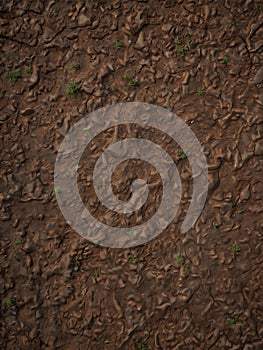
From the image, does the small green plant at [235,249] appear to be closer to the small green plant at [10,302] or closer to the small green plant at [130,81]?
the small green plant at [130,81]

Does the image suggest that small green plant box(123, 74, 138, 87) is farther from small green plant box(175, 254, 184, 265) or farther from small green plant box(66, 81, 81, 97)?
small green plant box(175, 254, 184, 265)

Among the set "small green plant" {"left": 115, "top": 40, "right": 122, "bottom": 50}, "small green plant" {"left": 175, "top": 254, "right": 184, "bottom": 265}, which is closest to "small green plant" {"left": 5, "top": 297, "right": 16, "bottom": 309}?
"small green plant" {"left": 175, "top": 254, "right": 184, "bottom": 265}

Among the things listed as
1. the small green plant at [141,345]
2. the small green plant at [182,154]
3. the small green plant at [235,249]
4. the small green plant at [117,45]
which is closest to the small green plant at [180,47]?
the small green plant at [117,45]

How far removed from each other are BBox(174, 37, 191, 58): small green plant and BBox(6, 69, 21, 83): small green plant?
94 cm

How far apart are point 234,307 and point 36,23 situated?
6.53 feet

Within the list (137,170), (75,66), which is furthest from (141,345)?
(75,66)

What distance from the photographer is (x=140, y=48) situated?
2.57 meters

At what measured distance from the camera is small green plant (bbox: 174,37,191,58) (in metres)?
2.54

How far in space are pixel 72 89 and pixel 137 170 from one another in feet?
1.99

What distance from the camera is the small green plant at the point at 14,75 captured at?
2588 millimetres

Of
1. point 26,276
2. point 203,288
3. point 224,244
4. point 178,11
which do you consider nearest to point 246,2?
point 178,11

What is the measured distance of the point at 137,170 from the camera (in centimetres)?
253

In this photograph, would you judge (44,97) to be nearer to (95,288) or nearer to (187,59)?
(187,59)

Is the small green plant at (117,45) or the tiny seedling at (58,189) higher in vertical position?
the small green plant at (117,45)
